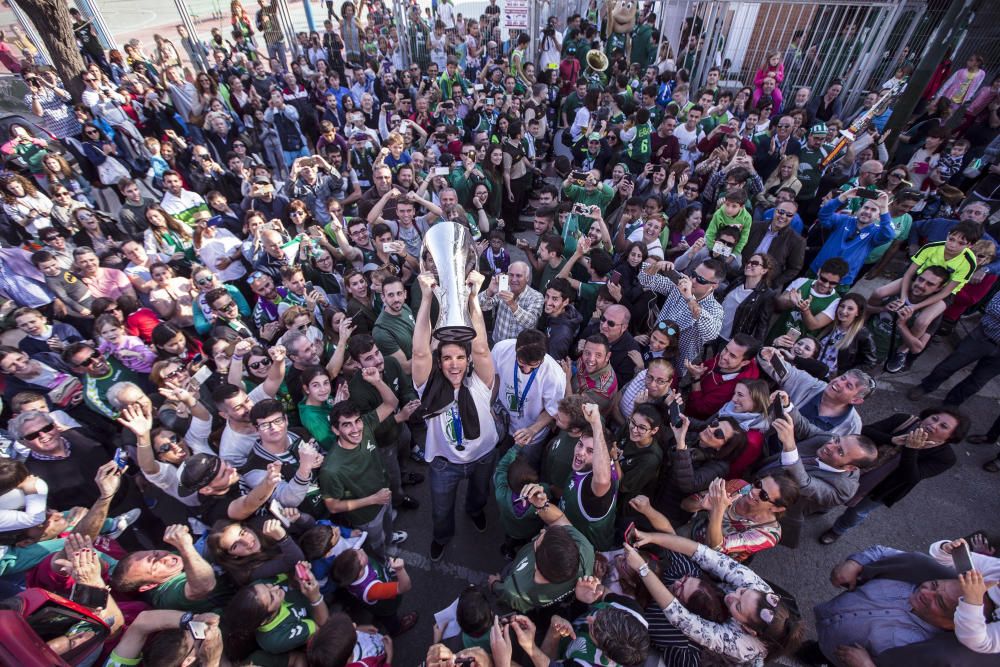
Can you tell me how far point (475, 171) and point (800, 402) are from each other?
5.21 metres

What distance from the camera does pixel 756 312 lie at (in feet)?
14.9

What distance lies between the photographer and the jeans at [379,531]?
10.9ft

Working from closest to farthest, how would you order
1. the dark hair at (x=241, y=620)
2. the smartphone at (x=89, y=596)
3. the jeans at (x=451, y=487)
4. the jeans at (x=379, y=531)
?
the dark hair at (x=241, y=620) < the smartphone at (x=89, y=596) < the jeans at (x=379, y=531) < the jeans at (x=451, y=487)

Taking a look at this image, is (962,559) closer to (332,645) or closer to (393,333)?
(332,645)

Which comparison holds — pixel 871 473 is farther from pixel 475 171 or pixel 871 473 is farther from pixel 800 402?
pixel 475 171

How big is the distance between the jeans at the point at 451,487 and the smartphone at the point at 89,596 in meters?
1.96

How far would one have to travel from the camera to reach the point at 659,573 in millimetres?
2742

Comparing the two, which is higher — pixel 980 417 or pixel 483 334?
pixel 483 334

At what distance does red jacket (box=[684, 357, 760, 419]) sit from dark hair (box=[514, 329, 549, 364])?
1.66 metres

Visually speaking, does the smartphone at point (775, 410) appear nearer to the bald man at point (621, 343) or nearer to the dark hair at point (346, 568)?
the bald man at point (621, 343)

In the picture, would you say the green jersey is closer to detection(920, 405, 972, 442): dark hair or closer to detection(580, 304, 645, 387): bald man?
detection(580, 304, 645, 387): bald man

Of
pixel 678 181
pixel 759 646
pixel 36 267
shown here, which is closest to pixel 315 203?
pixel 36 267

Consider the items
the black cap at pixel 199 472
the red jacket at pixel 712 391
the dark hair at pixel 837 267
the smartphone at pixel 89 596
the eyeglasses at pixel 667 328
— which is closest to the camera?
the smartphone at pixel 89 596

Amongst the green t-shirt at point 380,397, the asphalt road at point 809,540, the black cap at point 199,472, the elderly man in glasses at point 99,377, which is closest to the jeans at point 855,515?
the asphalt road at point 809,540
